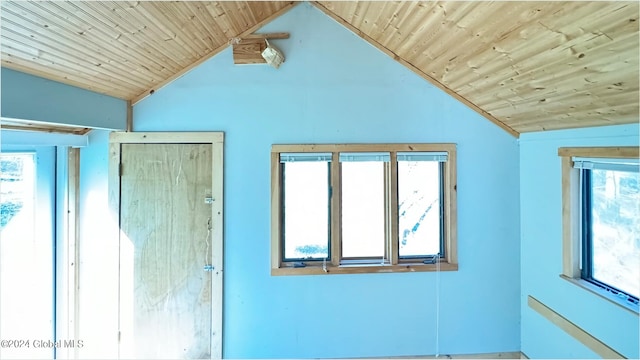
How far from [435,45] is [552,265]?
2.01m

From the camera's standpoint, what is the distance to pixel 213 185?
9.48ft

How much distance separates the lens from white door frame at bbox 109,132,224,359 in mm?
2857

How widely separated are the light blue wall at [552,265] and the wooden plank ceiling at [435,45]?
0.43ft

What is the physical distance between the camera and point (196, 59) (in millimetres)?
2842

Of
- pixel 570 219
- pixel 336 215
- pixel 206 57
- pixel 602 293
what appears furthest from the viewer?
pixel 336 215

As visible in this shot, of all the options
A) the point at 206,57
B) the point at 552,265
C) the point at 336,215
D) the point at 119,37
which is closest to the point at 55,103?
the point at 119,37

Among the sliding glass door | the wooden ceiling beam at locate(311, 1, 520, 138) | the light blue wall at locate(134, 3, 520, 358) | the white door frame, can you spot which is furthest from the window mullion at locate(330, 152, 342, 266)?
the sliding glass door

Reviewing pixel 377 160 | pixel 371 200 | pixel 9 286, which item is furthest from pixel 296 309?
pixel 9 286

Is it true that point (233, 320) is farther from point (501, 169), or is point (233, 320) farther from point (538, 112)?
point (538, 112)

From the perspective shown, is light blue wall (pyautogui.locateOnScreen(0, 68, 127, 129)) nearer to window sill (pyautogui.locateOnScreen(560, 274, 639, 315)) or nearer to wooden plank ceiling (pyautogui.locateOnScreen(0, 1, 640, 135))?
wooden plank ceiling (pyautogui.locateOnScreen(0, 1, 640, 135))

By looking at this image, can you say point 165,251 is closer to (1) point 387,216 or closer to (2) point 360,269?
(2) point 360,269

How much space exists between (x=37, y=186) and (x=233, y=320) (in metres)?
1.95

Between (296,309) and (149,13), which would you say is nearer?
(149,13)

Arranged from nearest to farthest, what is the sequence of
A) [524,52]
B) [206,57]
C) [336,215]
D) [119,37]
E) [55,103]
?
[524,52], [119,37], [55,103], [206,57], [336,215]
